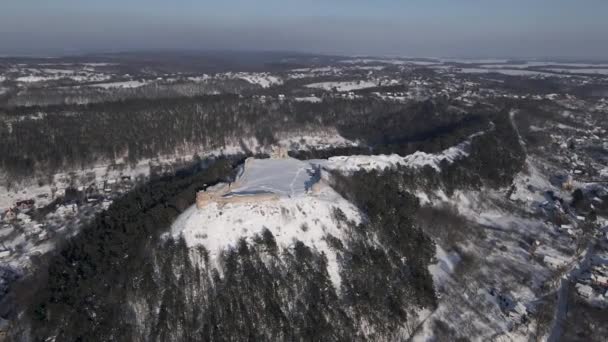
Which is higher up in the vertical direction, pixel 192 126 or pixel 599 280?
pixel 192 126

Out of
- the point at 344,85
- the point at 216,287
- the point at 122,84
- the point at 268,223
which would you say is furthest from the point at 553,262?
the point at 122,84

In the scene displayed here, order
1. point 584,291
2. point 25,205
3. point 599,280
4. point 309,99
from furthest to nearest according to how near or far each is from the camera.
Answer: point 309,99
point 25,205
point 599,280
point 584,291

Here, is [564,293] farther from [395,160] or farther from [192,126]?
[192,126]

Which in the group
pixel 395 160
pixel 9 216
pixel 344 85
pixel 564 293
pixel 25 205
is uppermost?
pixel 344 85

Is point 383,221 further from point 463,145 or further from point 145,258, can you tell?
point 463,145

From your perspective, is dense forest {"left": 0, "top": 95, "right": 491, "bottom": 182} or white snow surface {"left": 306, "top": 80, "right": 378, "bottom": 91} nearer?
dense forest {"left": 0, "top": 95, "right": 491, "bottom": 182}

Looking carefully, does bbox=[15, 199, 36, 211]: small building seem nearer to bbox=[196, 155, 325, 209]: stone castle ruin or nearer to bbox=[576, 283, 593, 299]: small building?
bbox=[196, 155, 325, 209]: stone castle ruin

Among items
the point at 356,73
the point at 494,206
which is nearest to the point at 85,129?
the point at 494,206

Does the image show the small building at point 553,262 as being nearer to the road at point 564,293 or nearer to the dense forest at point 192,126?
the road at point 564,293

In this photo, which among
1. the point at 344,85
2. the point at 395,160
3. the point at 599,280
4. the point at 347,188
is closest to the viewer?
the point at 599,280

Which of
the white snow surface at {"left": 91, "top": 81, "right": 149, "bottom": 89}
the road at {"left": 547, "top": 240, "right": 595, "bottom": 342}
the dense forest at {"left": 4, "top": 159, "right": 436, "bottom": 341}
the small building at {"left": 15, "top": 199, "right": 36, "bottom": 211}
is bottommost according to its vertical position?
the small building at {"left": 15, "top": 199, "right": 36, "bottom": 211}

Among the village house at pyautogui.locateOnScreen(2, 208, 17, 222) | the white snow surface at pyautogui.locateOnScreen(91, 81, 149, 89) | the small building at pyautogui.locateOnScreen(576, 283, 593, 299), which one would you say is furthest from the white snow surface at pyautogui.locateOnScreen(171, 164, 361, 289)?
the white snow surface at pyautogui.locateOnScreen(91, 81, 149, 89)
